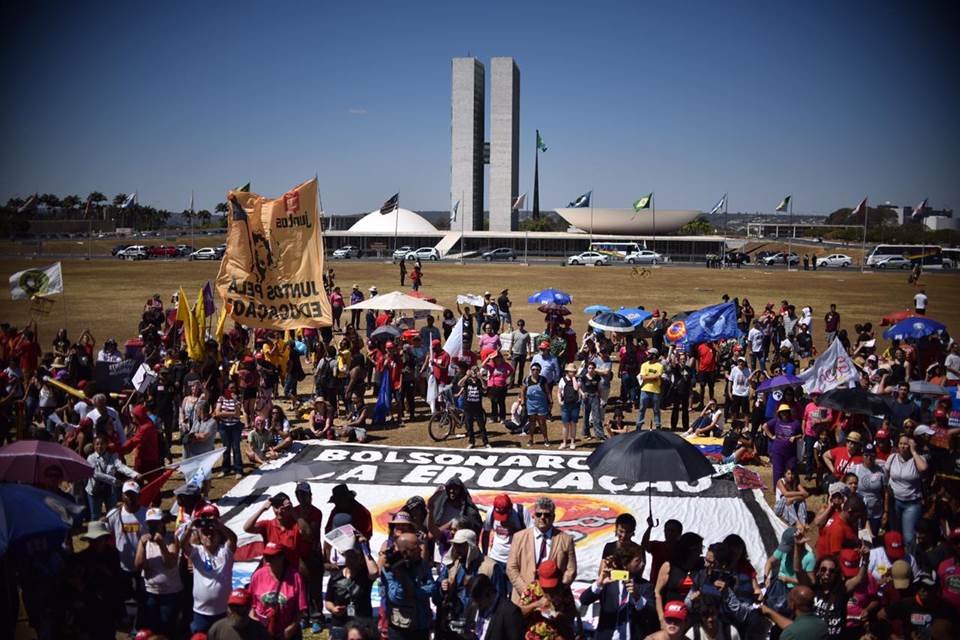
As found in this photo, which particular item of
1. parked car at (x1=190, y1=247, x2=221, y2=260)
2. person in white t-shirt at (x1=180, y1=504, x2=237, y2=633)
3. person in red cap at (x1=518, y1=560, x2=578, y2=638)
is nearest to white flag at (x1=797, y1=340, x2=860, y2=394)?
person in red cap at (x1=518, y1=560, x2=578, y2=638)

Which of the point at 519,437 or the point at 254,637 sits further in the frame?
the point at 519,437

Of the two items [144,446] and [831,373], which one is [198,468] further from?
[831,373]

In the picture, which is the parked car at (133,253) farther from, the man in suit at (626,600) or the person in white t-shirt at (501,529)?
the man in suit at (626,600)

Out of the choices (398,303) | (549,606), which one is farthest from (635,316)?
(549,606)

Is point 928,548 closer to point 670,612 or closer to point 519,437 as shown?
point 670,612

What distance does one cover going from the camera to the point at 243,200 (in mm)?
13852

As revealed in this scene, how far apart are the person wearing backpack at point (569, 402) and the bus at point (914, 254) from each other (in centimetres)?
5405

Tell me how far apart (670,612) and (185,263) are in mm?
63439

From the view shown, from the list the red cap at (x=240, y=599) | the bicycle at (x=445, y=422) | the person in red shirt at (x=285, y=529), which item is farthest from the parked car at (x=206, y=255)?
the red cap at (x=240, y=599)

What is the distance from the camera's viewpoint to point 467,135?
11538 centimetres

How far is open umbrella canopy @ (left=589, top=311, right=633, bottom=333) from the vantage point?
17.6 m

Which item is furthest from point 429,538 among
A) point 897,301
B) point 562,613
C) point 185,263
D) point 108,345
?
point 185,263

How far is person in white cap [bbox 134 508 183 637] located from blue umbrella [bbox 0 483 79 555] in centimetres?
63

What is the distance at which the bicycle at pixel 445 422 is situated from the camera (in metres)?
14.4
